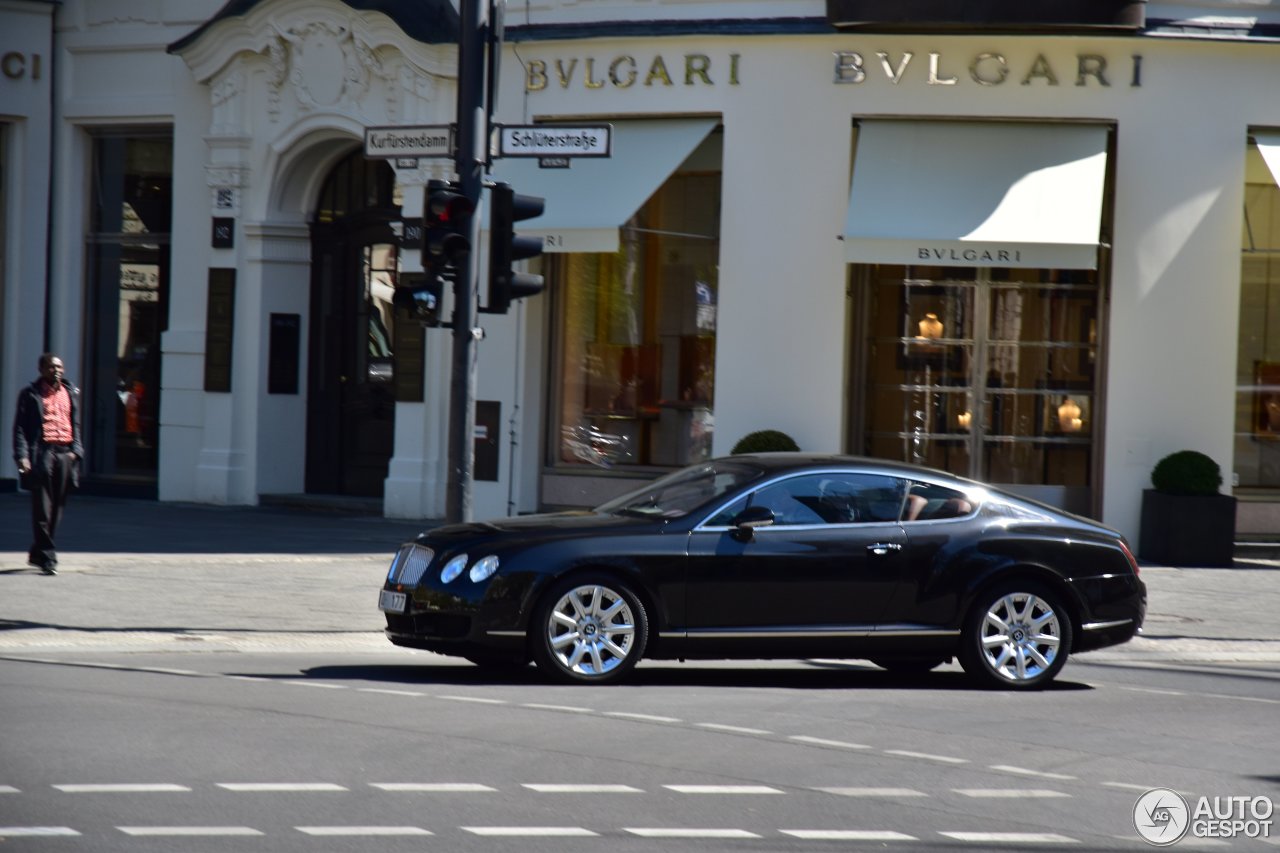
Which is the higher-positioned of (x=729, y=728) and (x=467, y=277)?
(x=467, y=277)

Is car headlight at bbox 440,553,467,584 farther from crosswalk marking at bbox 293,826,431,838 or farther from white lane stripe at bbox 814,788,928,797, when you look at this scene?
crosswalk marking at bbox 293,826,431,838

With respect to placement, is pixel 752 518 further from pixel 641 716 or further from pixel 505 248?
pixel 505 248

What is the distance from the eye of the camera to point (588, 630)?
10492 mm

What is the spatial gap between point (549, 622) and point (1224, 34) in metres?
11.2

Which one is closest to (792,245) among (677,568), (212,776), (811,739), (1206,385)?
(1206,385)

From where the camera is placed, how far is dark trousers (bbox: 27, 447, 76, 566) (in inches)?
574

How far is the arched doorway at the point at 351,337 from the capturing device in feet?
70.3

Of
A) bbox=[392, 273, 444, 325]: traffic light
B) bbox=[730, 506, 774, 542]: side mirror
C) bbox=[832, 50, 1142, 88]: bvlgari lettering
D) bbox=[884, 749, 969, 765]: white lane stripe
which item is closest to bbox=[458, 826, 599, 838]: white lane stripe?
bbox=[884, 749, 969, 765]: white lane stripe

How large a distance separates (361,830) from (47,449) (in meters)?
9.34

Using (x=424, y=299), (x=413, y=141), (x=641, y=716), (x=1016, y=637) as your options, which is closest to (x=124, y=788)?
(x=641, y=716)

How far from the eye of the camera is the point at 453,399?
43.0 feet

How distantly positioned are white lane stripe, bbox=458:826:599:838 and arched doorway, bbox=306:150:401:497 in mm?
15031

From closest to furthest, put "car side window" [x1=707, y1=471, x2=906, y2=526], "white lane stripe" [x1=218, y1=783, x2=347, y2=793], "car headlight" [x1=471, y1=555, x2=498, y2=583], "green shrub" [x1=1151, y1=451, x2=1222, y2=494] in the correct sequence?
"white lane stripe" [x1=218, y1=783, x2=347, y2=793] → "car headlight" [x1=471, y1=555, x2=498, y2=583] → "car side window" [x1=707, y1=471, x2=906, y2=526] → "green shrub" [x1=1151, y1=451, x2=1222, y2=494]

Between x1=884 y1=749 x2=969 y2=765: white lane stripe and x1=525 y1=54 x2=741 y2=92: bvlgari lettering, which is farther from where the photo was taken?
x1=525 y1=54 x2=741 y2=92: bvlgari lettering
